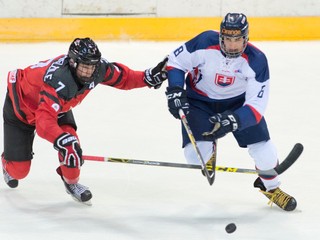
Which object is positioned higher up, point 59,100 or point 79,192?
point 59,100

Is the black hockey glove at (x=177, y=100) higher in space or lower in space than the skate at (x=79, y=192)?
higher

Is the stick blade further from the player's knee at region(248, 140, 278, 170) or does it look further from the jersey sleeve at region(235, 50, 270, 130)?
the jersey sleeve at region(235, 50, 270, 130)

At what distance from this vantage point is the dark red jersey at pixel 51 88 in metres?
4.26

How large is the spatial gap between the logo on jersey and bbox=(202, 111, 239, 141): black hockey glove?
10.8 inches

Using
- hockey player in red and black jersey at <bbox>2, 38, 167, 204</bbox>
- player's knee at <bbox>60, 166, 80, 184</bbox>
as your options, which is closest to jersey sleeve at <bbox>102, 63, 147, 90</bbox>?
hockey player in red and black jersey at <bbox>2, 38, 167, 204</bbox>

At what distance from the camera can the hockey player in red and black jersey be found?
4246 millimetres

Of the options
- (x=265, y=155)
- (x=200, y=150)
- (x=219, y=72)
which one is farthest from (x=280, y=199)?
(x=219, y=72)

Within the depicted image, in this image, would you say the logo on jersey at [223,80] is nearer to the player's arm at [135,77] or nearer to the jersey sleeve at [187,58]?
the jersey sleeve at [187,58]

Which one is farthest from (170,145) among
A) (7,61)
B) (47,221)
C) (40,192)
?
(7,61)

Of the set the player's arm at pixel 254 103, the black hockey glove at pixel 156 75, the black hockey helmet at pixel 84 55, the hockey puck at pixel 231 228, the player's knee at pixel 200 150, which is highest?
the black hockey helmet at pixel 84 55

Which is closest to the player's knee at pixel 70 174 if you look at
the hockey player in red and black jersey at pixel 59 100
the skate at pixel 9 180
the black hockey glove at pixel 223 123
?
the hockey player in red and black jersey at pixel 59 100

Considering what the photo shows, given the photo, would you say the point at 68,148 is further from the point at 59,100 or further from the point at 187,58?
the point at 187,58

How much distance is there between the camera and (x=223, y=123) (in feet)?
13.9

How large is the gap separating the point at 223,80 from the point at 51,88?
90 centimetres
